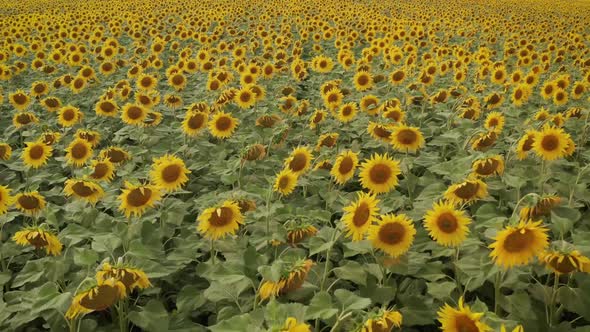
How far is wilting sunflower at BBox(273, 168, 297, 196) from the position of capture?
11.2 ft

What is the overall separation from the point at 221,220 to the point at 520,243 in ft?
5.28

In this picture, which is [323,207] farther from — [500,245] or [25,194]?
[25,194]

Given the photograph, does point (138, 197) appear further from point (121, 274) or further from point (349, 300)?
point (349, 300)

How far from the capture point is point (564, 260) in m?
2.24

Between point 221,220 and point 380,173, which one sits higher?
point 380,173

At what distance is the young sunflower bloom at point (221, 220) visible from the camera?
2.94m

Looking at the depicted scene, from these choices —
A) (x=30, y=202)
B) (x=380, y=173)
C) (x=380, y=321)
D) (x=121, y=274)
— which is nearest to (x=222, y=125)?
(x=30, y=202)

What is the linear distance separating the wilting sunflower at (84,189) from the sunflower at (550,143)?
10.2 feet

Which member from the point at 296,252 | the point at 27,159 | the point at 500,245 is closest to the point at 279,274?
the point at 296,252

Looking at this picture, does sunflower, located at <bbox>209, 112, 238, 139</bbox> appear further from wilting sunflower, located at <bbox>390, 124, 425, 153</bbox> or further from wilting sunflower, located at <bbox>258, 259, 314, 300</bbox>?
wilting sunflower, located at <bbox>258, 259, 314, 300</bbox>

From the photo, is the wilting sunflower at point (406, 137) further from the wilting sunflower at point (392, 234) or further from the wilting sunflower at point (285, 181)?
the wilting sunflower at point (392, 234)

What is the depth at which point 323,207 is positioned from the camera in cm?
409

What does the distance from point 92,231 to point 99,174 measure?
2.18ft

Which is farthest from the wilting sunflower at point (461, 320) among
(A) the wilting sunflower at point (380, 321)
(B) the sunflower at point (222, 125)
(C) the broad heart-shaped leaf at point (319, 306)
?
(B) the sunflower at point (222, 125)
